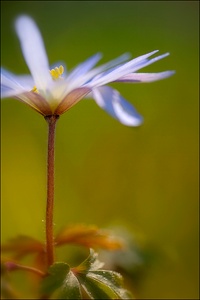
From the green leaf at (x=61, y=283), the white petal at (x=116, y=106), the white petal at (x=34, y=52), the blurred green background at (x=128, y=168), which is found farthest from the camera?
the blurred green background at (x=128, y=168)

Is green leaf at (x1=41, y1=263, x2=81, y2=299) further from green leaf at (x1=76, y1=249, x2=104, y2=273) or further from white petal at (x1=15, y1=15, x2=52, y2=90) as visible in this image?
white petal at (x1=15, y1=15, x2=52, y2=90)

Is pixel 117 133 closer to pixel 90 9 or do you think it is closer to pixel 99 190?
pixel 99 190

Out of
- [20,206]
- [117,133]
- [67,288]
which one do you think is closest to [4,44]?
[117,133]

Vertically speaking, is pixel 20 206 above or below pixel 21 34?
below

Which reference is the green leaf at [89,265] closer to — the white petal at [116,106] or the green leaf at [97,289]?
the green leaf at [97,289]

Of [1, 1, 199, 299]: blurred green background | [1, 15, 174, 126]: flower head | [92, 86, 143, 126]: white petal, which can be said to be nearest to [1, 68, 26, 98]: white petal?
[1, 15, 174, 126]: flower head

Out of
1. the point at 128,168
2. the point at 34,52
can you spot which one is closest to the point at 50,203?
the point at 34,52

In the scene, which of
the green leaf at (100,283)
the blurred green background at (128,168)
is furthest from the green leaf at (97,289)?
the blurred green background at (128,168)
